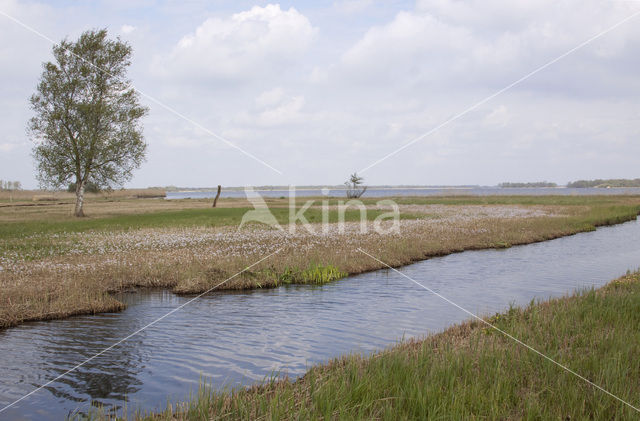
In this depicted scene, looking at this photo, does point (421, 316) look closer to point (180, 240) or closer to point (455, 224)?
point (180, 240)

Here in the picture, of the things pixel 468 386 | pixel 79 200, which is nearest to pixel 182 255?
pixel 468 386

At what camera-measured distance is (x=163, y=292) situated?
16594mm

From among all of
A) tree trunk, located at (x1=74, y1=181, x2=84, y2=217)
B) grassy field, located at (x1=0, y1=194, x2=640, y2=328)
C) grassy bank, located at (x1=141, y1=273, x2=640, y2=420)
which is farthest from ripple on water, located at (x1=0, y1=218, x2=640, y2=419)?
tree trunk, located at (x1=74, y1=181, x2=84, y2=217)

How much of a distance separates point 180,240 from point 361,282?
1176 cm

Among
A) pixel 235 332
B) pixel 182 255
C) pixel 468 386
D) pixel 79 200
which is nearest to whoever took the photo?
pixel 468 386

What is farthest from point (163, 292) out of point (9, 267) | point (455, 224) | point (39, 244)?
point (455, 224)

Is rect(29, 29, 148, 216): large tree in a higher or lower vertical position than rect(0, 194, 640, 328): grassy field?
higher

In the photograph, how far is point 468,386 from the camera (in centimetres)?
647

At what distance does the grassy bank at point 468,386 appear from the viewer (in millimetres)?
5898

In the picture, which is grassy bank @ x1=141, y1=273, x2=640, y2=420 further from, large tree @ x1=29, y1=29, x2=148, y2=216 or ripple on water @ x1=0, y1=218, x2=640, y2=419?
large tree @ x1=29, y1=29, x2=148, y2=216

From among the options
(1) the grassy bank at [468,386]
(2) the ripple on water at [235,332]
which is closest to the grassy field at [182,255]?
(2) the ripple on water at [235,332]

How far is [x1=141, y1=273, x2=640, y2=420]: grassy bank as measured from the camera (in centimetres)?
590

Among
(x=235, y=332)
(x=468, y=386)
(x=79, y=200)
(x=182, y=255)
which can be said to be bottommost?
(x=235, y=332)

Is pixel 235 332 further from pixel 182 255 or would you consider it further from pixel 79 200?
pixel 79 200
